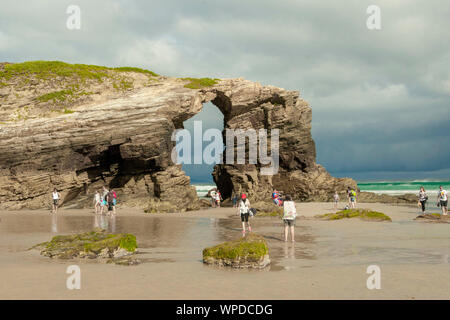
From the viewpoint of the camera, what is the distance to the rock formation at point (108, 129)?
3522 centimetres

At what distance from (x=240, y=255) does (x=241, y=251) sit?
5.5 inches

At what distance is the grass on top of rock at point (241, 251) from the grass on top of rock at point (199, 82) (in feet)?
107

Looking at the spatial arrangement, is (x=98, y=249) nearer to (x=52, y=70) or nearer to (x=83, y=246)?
(x=83, y=246)

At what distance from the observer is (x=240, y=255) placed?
10.2 m

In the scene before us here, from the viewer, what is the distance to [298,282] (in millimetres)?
8539

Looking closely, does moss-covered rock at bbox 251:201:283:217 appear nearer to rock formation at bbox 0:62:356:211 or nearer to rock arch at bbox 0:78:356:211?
rock arch at bbox 0:78:356:211

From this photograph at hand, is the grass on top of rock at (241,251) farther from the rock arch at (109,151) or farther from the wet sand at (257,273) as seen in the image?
the rock arch at (109,151)

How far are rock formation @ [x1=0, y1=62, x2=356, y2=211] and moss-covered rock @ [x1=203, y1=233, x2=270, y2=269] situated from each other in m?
23.7

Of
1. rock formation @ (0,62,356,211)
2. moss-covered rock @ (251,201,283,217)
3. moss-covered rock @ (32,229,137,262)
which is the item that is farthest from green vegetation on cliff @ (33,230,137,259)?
rock formation @ (0,62,356,211)

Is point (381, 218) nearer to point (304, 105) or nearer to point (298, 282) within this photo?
point (298, 282)

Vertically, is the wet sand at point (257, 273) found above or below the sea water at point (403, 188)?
above

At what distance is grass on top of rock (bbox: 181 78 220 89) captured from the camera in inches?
1656

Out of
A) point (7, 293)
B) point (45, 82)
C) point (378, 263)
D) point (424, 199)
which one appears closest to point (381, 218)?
point (424, 199)

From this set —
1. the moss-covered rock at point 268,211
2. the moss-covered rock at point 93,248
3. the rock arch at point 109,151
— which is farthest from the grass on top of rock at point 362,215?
the moss-covered rock at point 93,248
